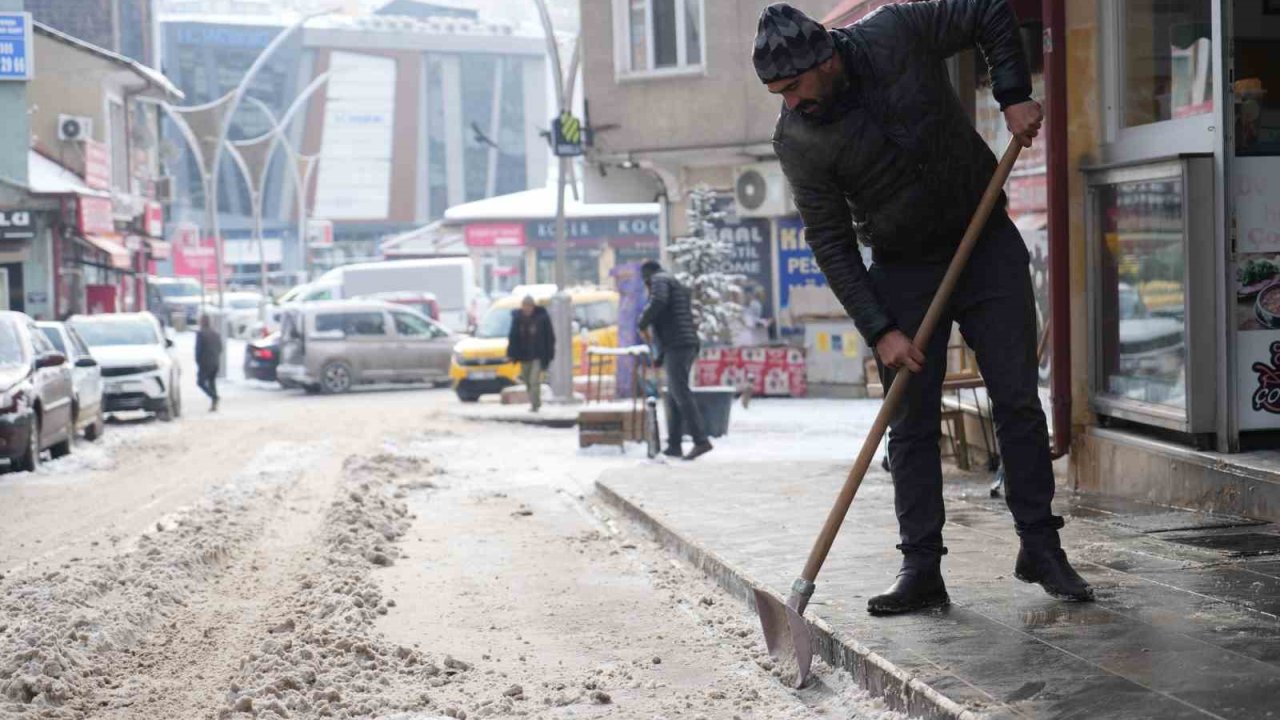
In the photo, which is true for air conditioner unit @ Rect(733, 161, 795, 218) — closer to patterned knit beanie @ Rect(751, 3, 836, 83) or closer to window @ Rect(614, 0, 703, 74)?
window @ Rect(614, 0, 703, 74)

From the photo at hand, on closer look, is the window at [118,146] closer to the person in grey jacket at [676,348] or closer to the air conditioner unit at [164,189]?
the air conditioner unit at [164,189]


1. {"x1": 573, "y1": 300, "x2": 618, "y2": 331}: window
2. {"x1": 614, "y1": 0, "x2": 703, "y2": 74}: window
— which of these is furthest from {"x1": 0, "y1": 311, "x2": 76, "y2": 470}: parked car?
{"x1": 573, "y1": 300, "x2": 618, "y2": 331}: window

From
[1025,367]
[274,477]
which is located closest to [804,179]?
[1025,367]

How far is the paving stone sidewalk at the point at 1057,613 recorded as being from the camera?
4660 mm

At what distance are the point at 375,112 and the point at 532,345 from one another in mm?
86732

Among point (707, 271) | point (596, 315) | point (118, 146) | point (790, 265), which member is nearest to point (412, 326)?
point (596, 315)

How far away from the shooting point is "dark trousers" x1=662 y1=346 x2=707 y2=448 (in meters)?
16.1

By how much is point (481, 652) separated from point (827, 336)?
19.1 metres

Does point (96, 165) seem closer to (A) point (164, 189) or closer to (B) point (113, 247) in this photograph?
(B) point (113, 247)

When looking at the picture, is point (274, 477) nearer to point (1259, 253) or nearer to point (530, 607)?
point (530, 607)

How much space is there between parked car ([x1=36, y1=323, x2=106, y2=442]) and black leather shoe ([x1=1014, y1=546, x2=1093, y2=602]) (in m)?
15.6

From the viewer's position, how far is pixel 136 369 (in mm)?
25500

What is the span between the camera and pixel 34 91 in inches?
1705

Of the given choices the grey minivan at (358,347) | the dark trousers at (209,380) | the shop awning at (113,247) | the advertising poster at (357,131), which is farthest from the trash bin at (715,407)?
the advertising poster at (357,131)
